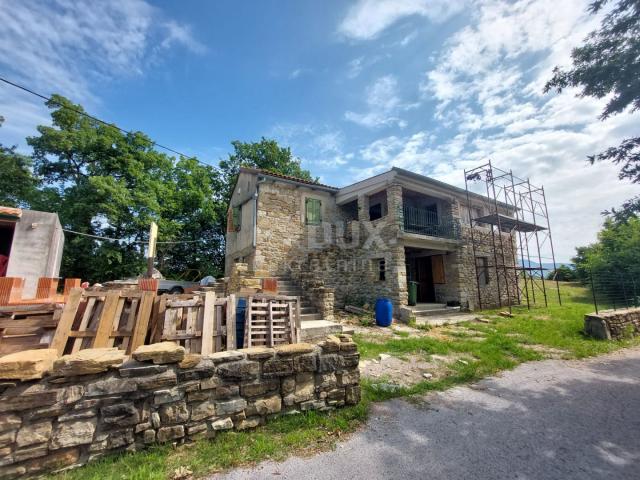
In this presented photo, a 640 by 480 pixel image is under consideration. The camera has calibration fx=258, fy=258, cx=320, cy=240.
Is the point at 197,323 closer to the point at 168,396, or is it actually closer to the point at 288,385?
the point at 168,396

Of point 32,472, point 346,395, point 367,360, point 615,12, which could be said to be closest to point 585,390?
point 367,360

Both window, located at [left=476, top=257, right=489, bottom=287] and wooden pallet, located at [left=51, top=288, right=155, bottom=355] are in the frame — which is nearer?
wooden pallet, located at [left=51, top=288, right=155, bottom=355]

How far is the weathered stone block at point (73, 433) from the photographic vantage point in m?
2.04

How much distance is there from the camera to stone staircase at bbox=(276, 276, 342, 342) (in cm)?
668

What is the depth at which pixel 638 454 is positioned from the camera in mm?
2477

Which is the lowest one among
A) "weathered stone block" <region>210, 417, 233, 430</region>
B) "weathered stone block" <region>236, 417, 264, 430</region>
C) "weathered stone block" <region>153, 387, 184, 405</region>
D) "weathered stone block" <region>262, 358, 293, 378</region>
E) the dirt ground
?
the dirt ground

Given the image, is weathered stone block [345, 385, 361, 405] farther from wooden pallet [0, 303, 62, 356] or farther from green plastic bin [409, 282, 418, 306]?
green plastic bin [409, 282, 418, 306]

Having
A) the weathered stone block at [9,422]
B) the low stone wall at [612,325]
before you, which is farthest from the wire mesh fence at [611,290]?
the weathered stone block at [9,422]

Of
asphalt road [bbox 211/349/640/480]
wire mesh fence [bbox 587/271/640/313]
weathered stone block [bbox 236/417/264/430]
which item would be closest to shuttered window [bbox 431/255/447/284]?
wire mesh fence [bbox 587/271/640/313]

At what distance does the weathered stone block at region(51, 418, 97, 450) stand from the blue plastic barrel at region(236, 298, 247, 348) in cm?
252

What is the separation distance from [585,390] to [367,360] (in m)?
3.36

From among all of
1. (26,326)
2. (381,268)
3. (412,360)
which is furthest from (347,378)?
(381,268)

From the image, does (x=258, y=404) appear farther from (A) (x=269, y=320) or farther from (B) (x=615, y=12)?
(B) (x=615, y=12)

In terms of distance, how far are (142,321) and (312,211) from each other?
9645 millimetres
